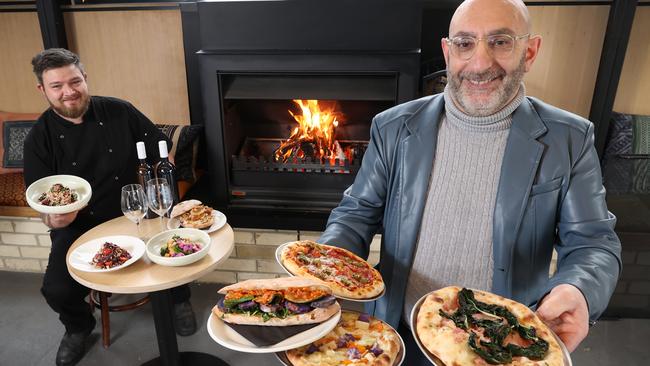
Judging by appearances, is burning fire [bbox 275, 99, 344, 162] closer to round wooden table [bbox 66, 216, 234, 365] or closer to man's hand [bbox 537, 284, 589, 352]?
round wooden table [bbox 66, 216, 234, 365]

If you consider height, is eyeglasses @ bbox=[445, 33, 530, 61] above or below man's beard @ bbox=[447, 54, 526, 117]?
above

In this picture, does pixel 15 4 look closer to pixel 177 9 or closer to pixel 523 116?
pixel 177 9

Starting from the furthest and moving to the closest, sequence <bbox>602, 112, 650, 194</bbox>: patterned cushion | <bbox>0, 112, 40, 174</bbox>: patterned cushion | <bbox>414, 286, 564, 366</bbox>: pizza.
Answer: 1. <bbox>0, 112, 40, 174</bbox>: patterned cushion
2. <bbox>602, 112, 650, 194</bbox>: patterned cushion
3. <bbox>414, 286, 564, 366</bbox>: pizza

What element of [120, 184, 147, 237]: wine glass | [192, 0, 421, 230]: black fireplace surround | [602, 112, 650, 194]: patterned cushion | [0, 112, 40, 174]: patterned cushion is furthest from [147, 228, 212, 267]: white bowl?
[602, 112, 650, 194]: patterned cushion

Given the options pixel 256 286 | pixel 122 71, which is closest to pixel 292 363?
pixel 256 286

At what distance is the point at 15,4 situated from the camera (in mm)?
3451

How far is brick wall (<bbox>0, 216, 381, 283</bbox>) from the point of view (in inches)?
122

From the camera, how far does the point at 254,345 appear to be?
1.03m

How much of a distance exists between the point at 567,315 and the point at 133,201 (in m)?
1.73

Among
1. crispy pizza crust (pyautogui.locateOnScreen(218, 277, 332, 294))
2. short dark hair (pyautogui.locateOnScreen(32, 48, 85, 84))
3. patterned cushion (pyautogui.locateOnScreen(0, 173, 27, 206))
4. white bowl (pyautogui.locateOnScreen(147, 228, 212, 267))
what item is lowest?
patterned cushion (pyautogui.locateOnScreen(0, 173, 27, 206))

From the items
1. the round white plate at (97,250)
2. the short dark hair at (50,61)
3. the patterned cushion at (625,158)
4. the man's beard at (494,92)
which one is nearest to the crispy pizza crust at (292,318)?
the man's beard at (494,92)

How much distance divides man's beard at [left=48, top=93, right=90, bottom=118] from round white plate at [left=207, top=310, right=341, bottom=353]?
191 centimetres

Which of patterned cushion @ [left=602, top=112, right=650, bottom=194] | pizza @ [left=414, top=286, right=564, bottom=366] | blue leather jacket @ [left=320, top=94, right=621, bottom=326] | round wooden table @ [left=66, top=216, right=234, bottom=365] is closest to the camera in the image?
pizza @ [left=414, top=286, right=564, bottom=366]

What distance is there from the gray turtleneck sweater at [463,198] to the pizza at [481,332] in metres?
0.29
